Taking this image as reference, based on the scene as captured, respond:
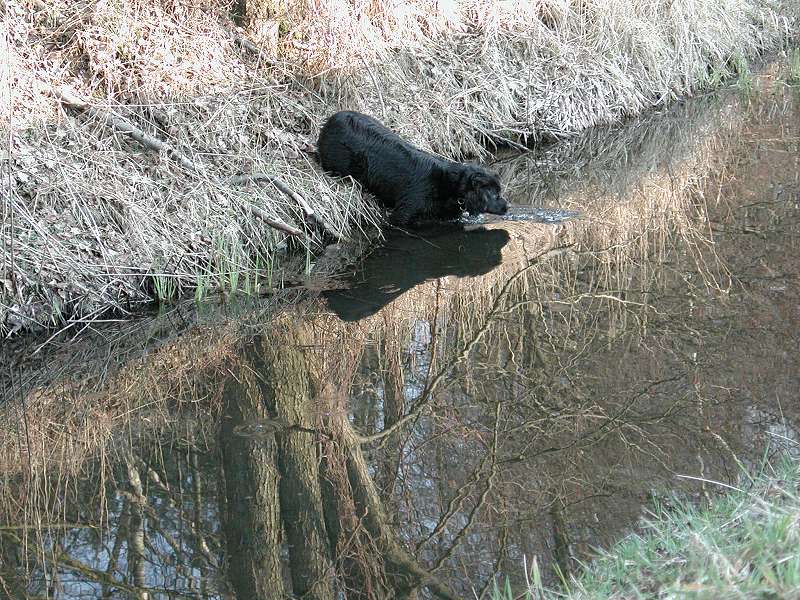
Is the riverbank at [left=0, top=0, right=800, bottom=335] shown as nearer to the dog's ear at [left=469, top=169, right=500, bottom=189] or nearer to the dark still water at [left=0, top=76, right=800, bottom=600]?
the dark still water at [left=0, top=76, right=800, bottom=600]

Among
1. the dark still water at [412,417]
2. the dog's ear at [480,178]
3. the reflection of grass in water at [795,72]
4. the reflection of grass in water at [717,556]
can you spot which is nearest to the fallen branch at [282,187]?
the dark still water at [412,417]

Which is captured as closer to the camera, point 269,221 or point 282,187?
point 269,221

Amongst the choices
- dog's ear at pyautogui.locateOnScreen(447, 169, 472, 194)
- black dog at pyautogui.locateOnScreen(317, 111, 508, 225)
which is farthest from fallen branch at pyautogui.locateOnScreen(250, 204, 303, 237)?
dog's ear at pyautogui.locateOnScreen(447, 169, 472, 194)

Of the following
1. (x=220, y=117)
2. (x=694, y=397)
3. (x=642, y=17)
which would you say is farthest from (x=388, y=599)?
(x=642, y=17)

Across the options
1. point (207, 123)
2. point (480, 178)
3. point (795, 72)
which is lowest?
point (480, 178)

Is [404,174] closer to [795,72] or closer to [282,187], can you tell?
[282,187]

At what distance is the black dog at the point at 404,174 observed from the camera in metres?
8.09

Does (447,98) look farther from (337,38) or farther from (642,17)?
(642,17)

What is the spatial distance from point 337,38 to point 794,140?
581cm

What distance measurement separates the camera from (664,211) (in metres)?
8.54

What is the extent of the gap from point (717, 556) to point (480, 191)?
18.5 ft

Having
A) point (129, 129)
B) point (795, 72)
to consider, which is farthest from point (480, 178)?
point (795, 72)

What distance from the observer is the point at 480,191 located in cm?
803

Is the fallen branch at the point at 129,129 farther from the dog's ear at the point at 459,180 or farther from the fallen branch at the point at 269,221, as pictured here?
the dog's ear at the point at 459,180
